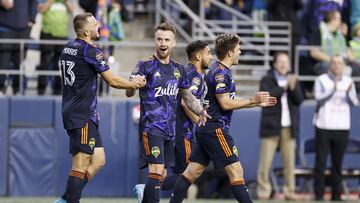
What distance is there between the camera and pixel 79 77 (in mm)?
13141

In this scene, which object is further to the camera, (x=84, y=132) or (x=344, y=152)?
(x=344, y=152)

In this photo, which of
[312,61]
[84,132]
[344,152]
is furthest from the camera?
[312,61]

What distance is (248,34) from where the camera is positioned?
2088 cm

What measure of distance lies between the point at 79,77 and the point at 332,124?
6711mm

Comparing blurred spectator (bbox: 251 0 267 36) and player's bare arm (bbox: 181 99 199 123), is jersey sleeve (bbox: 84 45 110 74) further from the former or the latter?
blurred spectator (bbox: 251 0 267 36)

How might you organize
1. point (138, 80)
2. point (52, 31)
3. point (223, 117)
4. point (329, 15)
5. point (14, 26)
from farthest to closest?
point (329, 15), point (52, 31), point (14, 26), point (223, 117), point (138, 80)

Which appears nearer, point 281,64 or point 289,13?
point 281,64

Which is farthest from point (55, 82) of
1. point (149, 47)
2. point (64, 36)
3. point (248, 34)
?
point (248, 34)

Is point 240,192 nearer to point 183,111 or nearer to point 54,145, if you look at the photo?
point 183,111

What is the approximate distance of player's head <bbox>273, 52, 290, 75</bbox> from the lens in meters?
18.7

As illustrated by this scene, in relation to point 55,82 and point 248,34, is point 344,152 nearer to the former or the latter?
point 248,34

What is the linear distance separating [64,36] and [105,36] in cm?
67

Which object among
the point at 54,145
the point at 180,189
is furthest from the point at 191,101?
the point at 54,145

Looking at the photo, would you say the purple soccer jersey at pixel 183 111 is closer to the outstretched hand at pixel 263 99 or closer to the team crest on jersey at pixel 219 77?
the team crest on jersey at pixel 219 77
